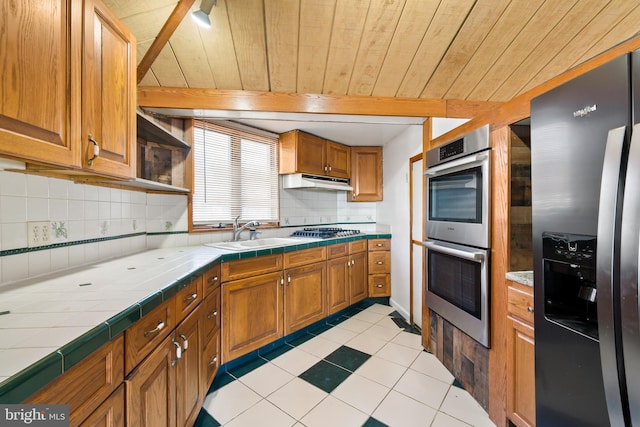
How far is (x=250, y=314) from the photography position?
199 cm

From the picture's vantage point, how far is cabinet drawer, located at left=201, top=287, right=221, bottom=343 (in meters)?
1.55

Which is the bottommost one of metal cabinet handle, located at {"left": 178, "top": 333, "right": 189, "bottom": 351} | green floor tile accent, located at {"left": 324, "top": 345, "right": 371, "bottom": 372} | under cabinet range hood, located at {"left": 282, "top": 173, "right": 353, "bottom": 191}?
green floor tile accent, located at {"left": 324, "top": 345, "right": 371, "bottom": 372}

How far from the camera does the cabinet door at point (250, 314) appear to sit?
1851mm

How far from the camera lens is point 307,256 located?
8.00 ft

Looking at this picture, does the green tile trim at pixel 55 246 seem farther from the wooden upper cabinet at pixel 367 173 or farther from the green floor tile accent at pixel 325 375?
the wooden upper cabinet at pixel 367 173

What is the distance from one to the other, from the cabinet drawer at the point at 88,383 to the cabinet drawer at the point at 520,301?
162 centimetres

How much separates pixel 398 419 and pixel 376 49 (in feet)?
7.49

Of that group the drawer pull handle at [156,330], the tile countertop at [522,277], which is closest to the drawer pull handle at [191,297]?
the drawer pull handle at [156,330]

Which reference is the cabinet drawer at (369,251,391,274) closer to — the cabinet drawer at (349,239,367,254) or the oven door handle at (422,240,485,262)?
the cabinet drawer at (349,239,367,254)

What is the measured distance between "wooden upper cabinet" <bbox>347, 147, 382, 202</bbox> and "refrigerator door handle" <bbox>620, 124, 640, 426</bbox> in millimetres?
2821

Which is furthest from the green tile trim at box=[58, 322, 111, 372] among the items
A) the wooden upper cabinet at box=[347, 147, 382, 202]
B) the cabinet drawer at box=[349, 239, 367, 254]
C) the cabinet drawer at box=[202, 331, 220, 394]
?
the wooden upper cabinet at box=[347, 147, 382, 202]

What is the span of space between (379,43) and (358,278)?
7.81 ft

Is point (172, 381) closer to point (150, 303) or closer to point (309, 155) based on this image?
point (150, 303)

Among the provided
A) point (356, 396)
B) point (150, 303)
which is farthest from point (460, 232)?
point (150, 303)
